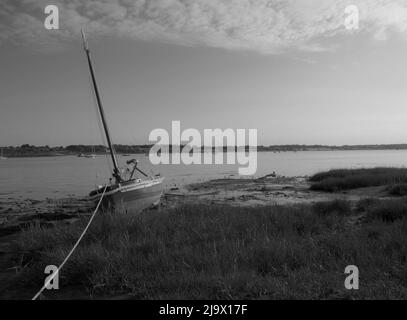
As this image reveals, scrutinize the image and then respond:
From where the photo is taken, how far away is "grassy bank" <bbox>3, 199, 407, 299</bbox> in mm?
5793

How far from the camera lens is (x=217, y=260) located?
7.06 m

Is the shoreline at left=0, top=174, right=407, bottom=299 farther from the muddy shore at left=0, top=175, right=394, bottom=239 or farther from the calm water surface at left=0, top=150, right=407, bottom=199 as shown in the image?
the calm water surface at left=0, top=150, right=407, bottom=199

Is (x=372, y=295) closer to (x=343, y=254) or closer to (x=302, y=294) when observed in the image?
(x=302, y=294)

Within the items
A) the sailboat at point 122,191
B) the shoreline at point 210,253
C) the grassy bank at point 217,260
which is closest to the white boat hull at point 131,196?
the sailboat at point 122,191

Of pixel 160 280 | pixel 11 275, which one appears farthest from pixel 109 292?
pixel 11 275

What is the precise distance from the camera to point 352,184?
26.3 metres

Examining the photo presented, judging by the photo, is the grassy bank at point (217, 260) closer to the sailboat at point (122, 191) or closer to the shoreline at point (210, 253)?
the shoreline at point (210, 253)

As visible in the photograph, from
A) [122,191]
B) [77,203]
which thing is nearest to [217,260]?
[122,191]

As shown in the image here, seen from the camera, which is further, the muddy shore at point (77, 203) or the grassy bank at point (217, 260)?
the muddy shore at point (77, 203)

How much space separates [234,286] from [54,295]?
3115 millimetres

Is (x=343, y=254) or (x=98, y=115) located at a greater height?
(x=98, y=115)

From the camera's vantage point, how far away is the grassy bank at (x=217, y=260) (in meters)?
5.79

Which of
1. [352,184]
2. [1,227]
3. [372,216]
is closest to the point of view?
[372,216]

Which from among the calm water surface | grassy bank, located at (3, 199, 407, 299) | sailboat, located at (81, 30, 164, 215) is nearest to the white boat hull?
sailboat, located at (81, 30, 164, 215)
